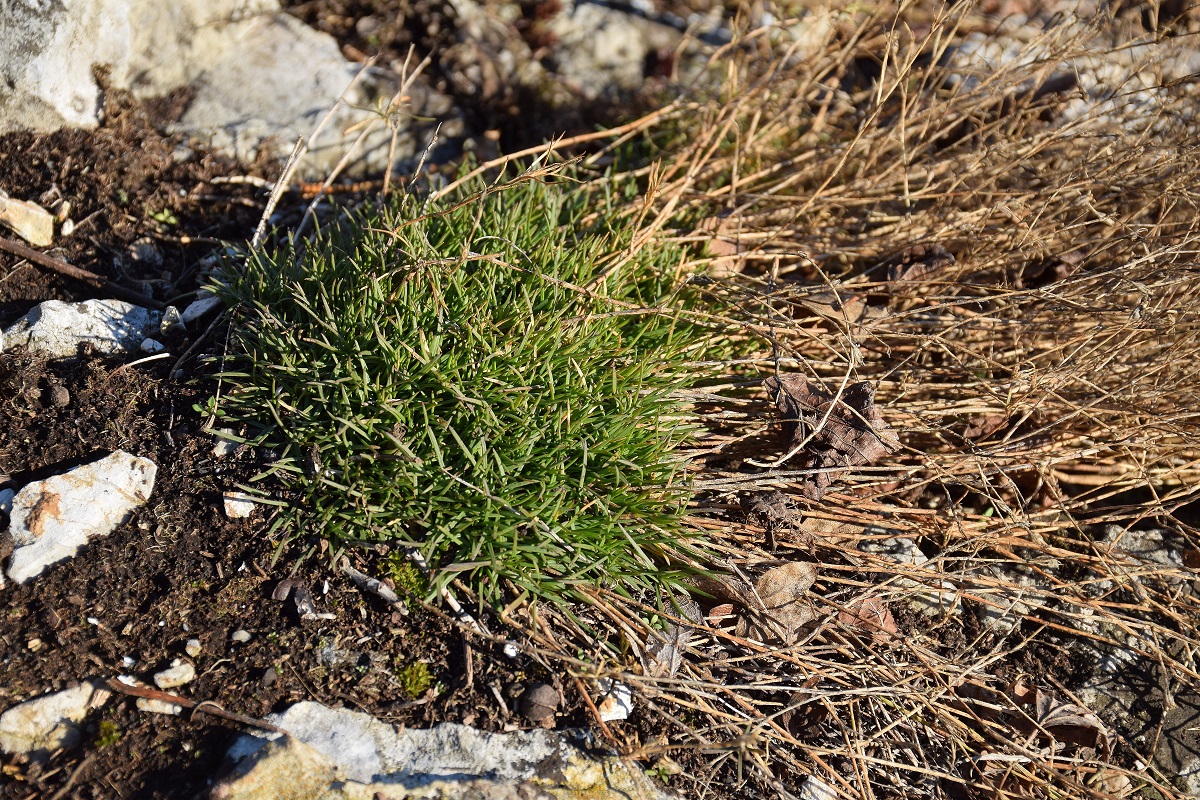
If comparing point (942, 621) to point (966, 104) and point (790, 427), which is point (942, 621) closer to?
point (790, 427)

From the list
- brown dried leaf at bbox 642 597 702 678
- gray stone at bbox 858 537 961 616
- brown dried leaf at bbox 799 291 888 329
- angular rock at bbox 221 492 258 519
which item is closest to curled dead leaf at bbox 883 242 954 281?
brown dried leaf at bbox 799 291 888 329

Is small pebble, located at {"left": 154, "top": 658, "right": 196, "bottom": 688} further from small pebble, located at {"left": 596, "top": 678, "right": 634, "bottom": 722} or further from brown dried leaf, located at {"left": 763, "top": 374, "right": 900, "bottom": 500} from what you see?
brown dried leaf, located at {"left": 763, "top": 374, "right": 900, "bottom": 500}

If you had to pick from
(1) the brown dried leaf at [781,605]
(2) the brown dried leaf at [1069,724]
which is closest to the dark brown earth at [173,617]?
(1) the brown dried leaf at [781,605]

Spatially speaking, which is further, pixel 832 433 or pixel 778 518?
pixel 832 433

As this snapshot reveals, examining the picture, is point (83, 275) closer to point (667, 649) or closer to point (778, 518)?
point (667, 649)

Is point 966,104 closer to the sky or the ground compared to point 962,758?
closer to the sky

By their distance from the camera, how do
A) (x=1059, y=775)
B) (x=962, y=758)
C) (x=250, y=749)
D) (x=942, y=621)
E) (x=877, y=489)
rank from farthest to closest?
(x=877, y=489) < (x=942, y=621) < (x=962, y=758) < (x=1059, y=775) < (x=250, y=749)

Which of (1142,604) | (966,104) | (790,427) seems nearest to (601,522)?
(790,427)

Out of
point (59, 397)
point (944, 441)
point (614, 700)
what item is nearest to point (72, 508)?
point (59, 397)
